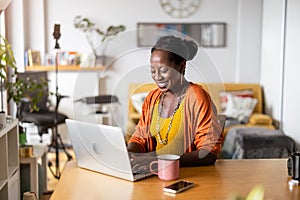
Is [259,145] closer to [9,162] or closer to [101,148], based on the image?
[9,162]

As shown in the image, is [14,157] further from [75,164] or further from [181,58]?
[181,58]

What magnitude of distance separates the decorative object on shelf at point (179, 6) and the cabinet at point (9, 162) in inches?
140

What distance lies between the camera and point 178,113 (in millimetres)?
1927

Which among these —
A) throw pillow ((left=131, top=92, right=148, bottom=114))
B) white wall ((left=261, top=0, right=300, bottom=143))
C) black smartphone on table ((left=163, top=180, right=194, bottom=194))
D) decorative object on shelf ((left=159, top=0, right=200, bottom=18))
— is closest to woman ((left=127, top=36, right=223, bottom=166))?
black smartphone on table ((left=163, top=180, right=194, bottom=194))

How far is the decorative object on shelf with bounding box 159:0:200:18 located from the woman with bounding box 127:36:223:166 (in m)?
4.08

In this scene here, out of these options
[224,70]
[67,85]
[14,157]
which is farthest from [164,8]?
[14,157]

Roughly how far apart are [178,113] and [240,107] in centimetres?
380

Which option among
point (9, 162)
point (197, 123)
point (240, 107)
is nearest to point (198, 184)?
point (197, 123)

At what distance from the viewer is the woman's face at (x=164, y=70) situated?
6.10ft

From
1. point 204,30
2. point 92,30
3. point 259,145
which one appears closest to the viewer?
point 259,145

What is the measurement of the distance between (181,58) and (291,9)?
351cm

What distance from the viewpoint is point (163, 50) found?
1872mm

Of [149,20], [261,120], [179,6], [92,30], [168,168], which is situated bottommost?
[261,120]

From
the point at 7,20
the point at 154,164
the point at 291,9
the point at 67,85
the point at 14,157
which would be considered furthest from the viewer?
the point at 67,85
